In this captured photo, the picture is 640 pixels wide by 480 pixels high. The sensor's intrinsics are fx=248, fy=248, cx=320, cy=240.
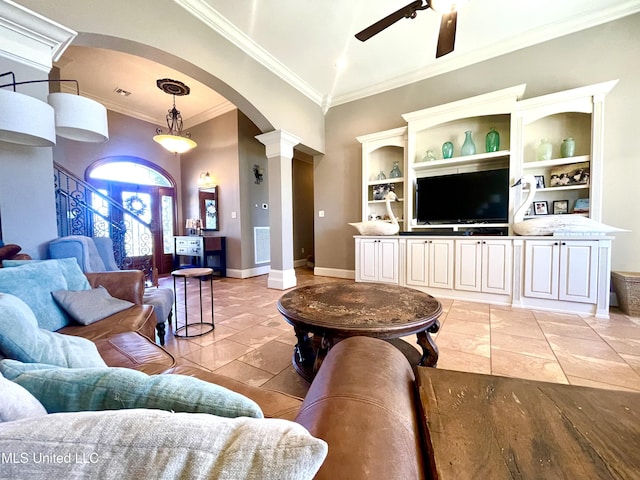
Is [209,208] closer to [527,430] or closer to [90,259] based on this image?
[90,259]

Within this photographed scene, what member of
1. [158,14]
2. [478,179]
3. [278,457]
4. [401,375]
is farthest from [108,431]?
[478,179]

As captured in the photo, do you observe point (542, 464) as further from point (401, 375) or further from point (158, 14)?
point (158, 14)

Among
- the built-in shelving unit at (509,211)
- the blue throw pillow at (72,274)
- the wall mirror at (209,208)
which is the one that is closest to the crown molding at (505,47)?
the built-in shelving unit at (509,211)

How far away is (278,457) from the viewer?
0.28 meters

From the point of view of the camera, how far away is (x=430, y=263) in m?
3.29

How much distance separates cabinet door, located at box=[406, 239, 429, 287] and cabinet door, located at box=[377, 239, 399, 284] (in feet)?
0.60

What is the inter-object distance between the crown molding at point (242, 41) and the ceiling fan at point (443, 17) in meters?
1.65

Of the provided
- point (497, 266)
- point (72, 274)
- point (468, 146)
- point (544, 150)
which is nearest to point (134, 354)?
point (72, 274)

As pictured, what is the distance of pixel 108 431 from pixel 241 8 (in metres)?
3.61

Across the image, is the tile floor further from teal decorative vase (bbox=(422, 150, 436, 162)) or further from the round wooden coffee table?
teal decorative vase (bbox=(422, 150, 436, 162))

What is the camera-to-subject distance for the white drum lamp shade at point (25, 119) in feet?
4.62

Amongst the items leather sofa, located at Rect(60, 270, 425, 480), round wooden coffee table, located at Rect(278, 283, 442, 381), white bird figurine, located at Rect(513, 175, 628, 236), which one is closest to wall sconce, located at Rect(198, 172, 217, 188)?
round wooden coffee table, located at Rect(278, 283, 442, 381)

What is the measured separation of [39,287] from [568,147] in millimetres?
4806

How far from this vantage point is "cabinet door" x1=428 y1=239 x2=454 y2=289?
10.4ft
